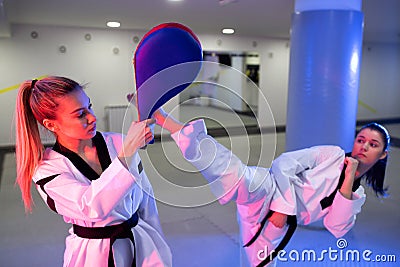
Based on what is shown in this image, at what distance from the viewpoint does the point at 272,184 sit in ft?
5.03

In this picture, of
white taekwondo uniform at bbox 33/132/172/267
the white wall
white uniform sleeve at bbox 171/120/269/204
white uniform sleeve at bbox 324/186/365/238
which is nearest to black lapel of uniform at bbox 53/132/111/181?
white taekwondo uniform at bbox 33/132/172/267

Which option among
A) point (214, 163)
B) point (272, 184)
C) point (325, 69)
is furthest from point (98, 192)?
point (325, 69)

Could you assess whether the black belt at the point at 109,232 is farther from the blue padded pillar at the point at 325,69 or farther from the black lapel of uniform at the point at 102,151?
the blue padded pillar at the point at 325,69

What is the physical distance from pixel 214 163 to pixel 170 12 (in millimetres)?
3661

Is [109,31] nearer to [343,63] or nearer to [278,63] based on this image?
[278,63]

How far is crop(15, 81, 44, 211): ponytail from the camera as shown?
1.04 meters

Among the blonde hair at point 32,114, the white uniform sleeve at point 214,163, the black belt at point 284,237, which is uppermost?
the blonde hair at point 32,114

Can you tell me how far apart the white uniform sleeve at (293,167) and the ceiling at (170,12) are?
Result: 223cm

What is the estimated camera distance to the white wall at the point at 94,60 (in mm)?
5875

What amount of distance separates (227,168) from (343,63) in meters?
2.03

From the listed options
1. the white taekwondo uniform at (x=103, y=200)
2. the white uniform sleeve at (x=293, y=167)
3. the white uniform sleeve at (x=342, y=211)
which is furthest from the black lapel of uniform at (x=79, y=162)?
the white uniform sleeve at (x=342, y=211)

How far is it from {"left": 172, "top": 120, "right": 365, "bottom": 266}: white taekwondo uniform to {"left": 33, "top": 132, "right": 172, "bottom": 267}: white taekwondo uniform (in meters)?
0.26

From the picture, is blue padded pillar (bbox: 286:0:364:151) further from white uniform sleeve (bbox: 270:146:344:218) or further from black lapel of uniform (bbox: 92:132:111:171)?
black lapel of uniform (bbox: 92:132:111:171)

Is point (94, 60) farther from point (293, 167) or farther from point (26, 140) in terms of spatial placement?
point (26, 140)
